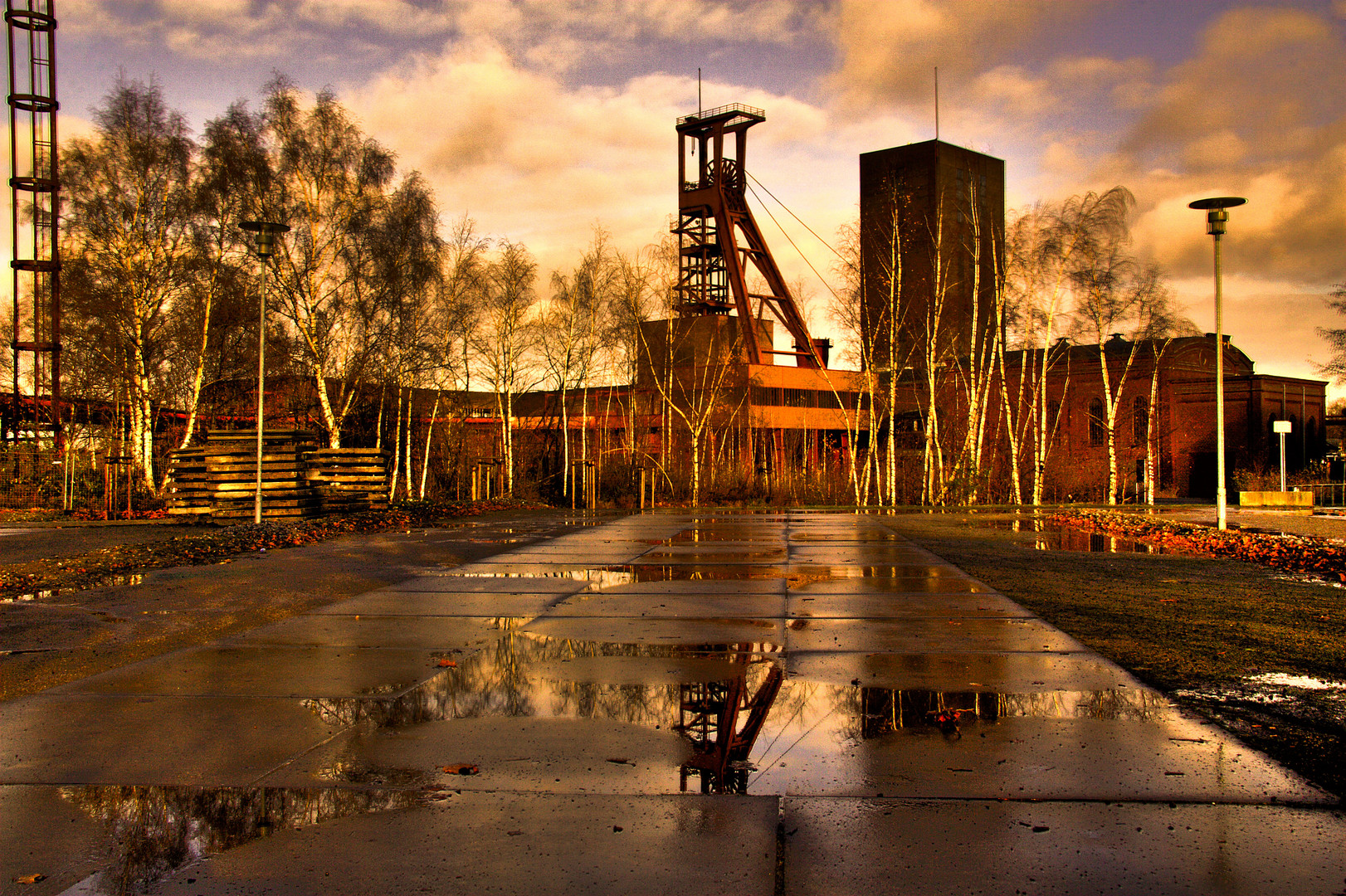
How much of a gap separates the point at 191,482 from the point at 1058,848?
22486 mm

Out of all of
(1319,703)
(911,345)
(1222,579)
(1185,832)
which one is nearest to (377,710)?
(1185,832)

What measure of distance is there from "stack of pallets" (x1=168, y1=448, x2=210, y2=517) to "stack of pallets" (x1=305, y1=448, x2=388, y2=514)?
2.43 metres

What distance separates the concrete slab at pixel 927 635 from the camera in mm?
7516

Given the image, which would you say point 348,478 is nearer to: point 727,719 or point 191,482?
point 191,482

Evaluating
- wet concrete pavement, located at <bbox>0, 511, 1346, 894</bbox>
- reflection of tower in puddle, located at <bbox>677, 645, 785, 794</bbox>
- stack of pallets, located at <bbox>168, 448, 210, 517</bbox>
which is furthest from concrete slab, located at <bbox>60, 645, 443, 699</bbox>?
stack of pallets, located at <bbox>168, 448, 210, 517</bbox>

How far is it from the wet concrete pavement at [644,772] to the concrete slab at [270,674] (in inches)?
1.3

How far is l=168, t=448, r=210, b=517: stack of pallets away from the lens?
72.4 feet

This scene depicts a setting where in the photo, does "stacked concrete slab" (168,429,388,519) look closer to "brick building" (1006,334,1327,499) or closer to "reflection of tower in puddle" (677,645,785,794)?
"reflection of tower in puddle" (677,645,785,794)

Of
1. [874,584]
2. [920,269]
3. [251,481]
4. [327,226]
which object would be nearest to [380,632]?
[874,584]

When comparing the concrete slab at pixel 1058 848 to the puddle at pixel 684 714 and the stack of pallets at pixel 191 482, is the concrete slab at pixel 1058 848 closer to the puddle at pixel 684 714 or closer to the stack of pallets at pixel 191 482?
the puddle at pixel 684 714

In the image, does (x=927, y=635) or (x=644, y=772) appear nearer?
(x=644, y=772)

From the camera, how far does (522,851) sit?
142 inches

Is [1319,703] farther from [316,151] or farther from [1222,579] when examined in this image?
[316,151]

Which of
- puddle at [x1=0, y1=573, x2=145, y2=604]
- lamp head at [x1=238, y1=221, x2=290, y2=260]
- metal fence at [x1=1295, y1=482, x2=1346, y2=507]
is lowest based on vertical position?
metal fence at [x1=1295, y1=482, x2=1346, y2=507]
